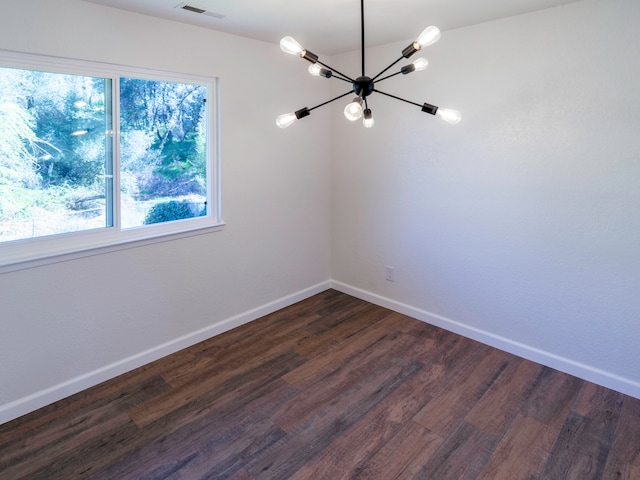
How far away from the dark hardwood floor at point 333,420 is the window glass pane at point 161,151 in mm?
1108

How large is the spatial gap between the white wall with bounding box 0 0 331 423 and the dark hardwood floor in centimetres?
23

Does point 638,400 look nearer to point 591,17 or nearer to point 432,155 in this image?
point 432,155

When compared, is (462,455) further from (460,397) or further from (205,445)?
(205,445)

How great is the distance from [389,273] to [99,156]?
2536 mm

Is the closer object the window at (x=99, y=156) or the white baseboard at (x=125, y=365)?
the window at (x=99, y=156)

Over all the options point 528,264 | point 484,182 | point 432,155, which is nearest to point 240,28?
point 432,155

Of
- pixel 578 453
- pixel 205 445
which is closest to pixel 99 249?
pixel 205 445

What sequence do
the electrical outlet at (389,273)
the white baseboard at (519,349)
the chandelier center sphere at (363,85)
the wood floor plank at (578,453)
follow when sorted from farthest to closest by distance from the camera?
the electrical outlet at (389,273)
the white baseboard at (519,349)
the wood floor plank at (578,453)
the chandelier center sphere at (363,85)

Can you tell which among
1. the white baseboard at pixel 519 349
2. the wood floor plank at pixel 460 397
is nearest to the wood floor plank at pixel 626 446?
the white baseboard at pixel 519 349

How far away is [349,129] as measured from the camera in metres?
3.88

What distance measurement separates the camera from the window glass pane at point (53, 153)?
2.28 metres

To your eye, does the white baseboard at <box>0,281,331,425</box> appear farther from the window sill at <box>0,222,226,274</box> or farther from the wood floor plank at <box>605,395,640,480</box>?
the wood floor plank at <box>605,395,640,480</box>

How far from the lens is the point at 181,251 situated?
120 inches

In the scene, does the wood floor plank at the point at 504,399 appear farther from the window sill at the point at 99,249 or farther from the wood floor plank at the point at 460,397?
the window sill at the point at 99,249
